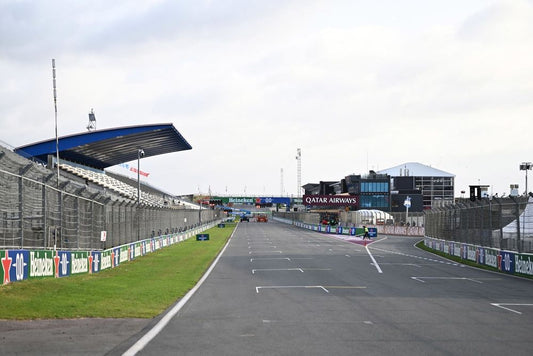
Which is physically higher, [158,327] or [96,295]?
[158,327]

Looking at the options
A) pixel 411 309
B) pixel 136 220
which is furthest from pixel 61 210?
pixel 136 220

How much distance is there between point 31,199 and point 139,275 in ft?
22.0

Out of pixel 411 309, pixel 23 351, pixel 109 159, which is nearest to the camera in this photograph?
pixel 23 351

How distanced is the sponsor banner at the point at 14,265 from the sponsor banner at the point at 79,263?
4428mm

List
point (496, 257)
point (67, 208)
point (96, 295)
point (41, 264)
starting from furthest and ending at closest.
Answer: point (496, 257) < point (67, 208) < point (41, 264) < point (96, 295)

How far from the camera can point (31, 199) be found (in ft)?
61.5

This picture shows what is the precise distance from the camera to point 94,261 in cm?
2459

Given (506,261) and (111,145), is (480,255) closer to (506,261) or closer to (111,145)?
(506,261)

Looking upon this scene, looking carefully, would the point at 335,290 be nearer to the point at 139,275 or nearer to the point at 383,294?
the point at 383,294

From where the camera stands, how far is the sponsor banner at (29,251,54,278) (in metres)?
17.3

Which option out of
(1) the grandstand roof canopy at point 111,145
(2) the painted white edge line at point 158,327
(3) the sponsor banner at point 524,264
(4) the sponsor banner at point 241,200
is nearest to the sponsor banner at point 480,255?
(3) the sponsor banner at point 524,264

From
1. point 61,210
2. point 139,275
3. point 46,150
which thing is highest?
point 46,150

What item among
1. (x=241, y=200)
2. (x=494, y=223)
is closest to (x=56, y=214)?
(x=494, y=223)

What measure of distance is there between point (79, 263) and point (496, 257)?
65.0 ft
